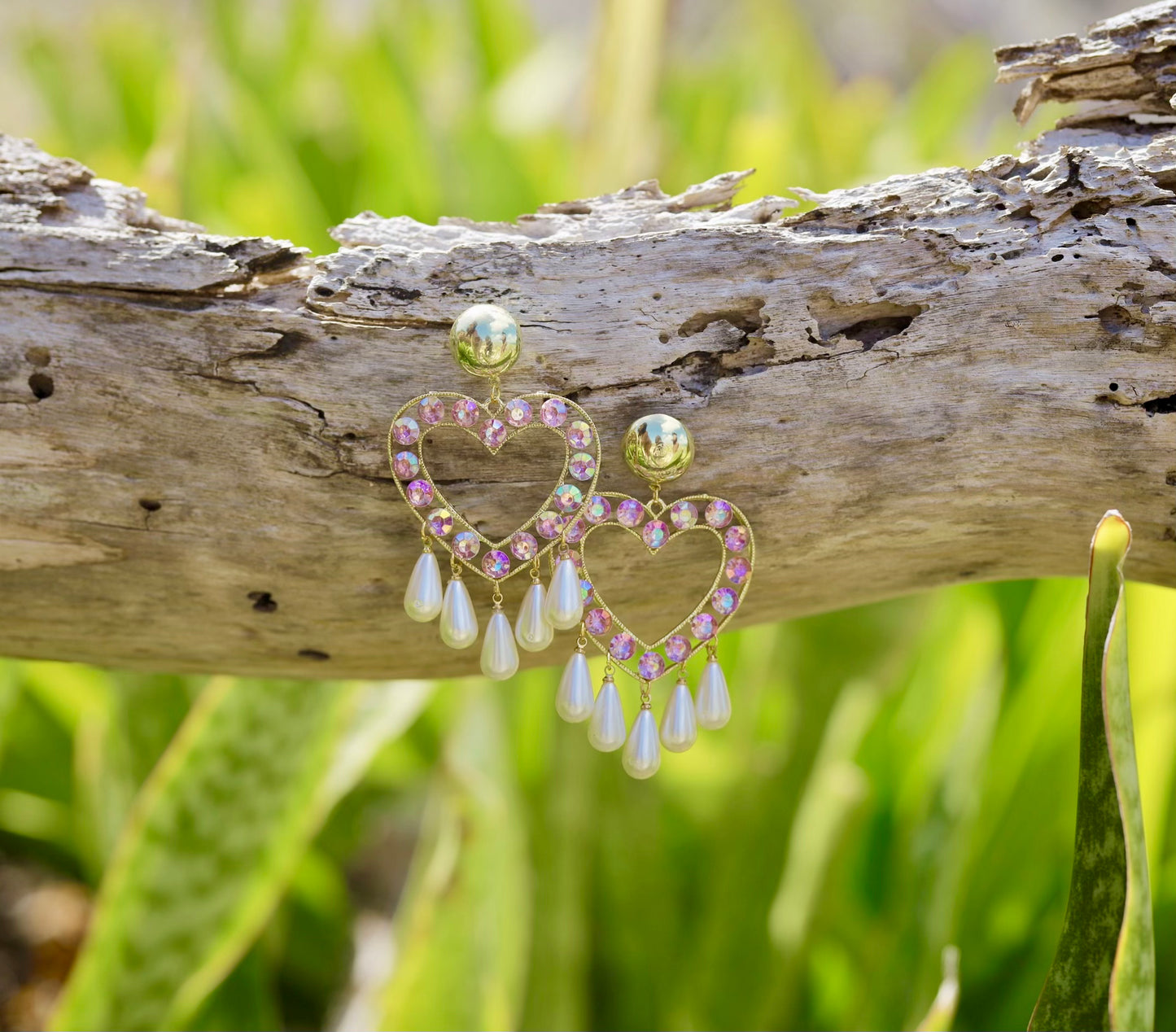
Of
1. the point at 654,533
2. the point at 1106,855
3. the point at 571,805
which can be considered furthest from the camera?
the point at 571,805

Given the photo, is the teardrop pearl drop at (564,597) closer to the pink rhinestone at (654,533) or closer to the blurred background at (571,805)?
the pink rhinestone at (654,533)

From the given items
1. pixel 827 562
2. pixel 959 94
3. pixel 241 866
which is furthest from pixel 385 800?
pixel 959 94

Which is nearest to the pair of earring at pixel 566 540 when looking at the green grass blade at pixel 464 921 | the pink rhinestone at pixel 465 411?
the pink rhinestone at pixel 465 411

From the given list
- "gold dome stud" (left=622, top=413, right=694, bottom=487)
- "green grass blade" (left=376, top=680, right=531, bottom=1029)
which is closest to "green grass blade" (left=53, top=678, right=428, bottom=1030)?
"green grass blade" (left=376, top=680, right=531, bottom=1029)

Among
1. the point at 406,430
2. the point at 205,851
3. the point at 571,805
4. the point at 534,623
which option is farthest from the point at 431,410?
the point at 571,805

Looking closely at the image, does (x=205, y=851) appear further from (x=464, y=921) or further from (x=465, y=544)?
(x=465, y=544)

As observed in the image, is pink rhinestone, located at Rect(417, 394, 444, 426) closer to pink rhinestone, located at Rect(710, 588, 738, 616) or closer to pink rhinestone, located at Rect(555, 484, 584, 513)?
pink rhinestone, located at Rect(555, 484, 584, 513)
